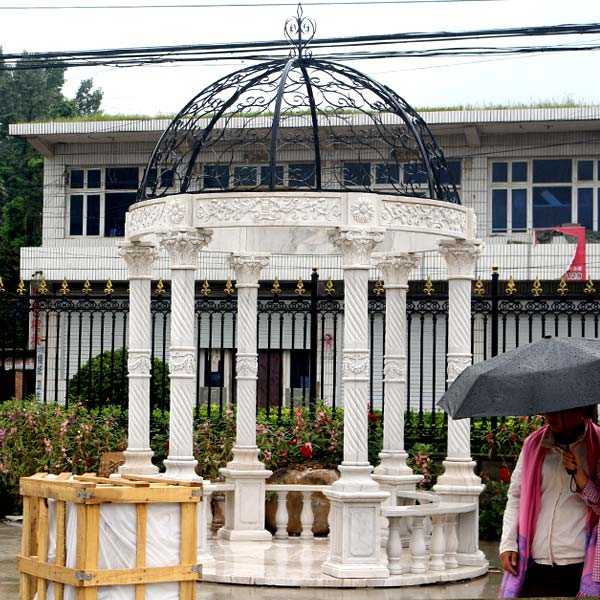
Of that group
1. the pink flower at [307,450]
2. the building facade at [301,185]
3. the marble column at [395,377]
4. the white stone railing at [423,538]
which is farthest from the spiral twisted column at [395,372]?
the building facade at [301,185]

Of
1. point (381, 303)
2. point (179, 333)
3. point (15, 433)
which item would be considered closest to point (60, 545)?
point (179, 333)

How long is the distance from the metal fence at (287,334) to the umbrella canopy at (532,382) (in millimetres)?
4930

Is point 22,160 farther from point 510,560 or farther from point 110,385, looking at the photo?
point 510,560

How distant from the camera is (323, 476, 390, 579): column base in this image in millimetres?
11055

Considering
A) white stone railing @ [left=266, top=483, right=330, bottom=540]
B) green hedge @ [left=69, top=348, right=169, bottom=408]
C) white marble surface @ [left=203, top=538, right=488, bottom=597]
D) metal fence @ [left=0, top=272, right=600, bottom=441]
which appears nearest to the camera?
white marble surface @ [left=203, top=538, right=488, bottom=597]

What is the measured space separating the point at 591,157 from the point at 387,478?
16.5 meters

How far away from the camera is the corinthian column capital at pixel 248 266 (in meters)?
13.7

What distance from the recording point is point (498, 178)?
94.3 feet

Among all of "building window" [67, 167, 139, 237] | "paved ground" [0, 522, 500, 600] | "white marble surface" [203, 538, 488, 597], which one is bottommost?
"paved ground" [0, 522, 500, 600]

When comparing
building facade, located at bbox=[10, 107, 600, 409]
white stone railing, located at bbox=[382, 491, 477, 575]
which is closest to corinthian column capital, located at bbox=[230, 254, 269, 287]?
white stone railing, located at bbox=[382, 491, 477, 575]

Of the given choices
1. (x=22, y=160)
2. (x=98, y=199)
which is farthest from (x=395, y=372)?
(x=22, y=160)

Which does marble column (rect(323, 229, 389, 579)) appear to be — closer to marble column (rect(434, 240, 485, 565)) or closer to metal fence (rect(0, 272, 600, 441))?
marble column (rect(434, 240, 485, 565))

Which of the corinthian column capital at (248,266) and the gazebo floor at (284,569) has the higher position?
the corinthian column capital at (248,266)

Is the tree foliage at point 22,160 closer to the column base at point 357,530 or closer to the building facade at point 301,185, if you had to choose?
the building facade at point 301,185
